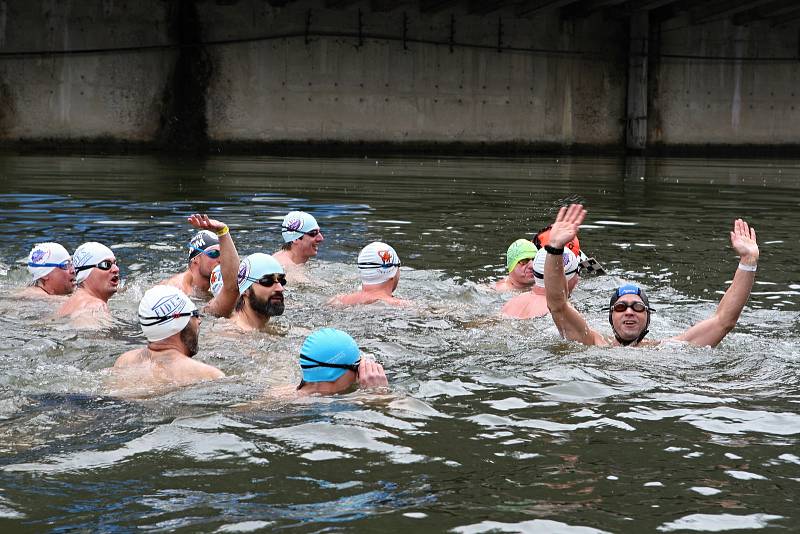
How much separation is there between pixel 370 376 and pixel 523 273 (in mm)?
5057

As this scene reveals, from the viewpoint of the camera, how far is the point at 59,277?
11.4 metres

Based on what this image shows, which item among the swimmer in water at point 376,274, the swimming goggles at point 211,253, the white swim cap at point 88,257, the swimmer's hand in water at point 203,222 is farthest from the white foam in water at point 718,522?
the swimming goggles at point 211,253

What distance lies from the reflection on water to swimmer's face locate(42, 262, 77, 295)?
0.43m

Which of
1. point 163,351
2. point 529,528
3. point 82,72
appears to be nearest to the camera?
point 529,528

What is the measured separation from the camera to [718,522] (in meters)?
5.21

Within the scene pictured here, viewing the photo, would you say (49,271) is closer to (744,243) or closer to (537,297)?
(537,297)

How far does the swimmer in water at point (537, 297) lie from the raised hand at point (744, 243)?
1.95 metres

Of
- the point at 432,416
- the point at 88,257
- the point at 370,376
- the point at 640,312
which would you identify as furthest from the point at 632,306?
the point at 88,257

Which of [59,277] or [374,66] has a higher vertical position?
[374,66]

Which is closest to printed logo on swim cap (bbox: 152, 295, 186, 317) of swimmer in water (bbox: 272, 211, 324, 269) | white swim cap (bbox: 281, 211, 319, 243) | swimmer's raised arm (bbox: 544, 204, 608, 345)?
swimmer's raised arm (bbox: 544, 204, 608, 345)

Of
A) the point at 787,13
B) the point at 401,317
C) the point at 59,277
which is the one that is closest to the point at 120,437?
the point at 401,317

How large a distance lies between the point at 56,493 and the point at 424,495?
6.12 feet

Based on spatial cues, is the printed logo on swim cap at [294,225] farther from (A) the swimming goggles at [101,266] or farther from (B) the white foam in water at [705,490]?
(B) the white foam in water at [705,490]

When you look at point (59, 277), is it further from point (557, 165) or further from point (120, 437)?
point (557, 165)
